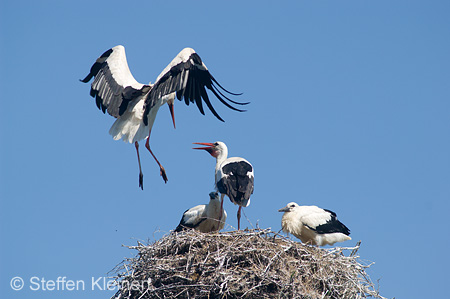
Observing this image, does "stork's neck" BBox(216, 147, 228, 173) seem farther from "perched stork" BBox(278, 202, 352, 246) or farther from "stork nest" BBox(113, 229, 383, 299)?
"stork nest" BBox(113, 229, 383, 299)

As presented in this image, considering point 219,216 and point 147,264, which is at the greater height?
point 219,216

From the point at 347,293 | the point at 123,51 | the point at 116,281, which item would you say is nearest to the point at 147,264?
the point at 116,281

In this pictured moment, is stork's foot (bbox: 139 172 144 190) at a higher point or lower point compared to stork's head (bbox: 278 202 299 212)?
higher

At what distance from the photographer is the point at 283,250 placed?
1001 centimetres

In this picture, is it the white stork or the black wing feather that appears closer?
the black wing feather

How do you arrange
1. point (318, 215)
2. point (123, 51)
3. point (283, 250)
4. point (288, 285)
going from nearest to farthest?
1. point (288, 285)
2. point (283, 250)
3. point (318, 215)
4. point (123, 51)

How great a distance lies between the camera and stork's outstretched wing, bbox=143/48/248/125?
40.8ft

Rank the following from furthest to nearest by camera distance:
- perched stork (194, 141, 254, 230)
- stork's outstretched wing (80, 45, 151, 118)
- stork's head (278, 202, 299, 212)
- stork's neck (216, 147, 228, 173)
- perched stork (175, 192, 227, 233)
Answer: stork's neck (216, 147, 228, 173), stork's outstretched wing (80, 45, 151, 118), perched stork (175, 192, 227, 233), stork's head (278, 202, 299, 212), perched stork (194, 141, 254, 230)

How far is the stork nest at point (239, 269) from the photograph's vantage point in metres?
9.43

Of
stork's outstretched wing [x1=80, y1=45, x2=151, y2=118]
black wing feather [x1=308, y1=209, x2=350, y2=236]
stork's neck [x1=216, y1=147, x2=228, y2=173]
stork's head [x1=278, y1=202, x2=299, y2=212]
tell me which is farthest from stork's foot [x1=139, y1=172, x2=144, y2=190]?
black wing feather [x1=308, y1=209, x2=350, y2=236]

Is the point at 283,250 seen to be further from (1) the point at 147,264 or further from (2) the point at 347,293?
(1) the point at 147,264

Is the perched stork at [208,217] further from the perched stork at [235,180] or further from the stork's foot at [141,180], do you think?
the stork's foot at [141,180]

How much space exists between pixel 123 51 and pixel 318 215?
477cm

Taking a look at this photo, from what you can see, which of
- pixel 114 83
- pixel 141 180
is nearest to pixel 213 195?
pixel 141 180
